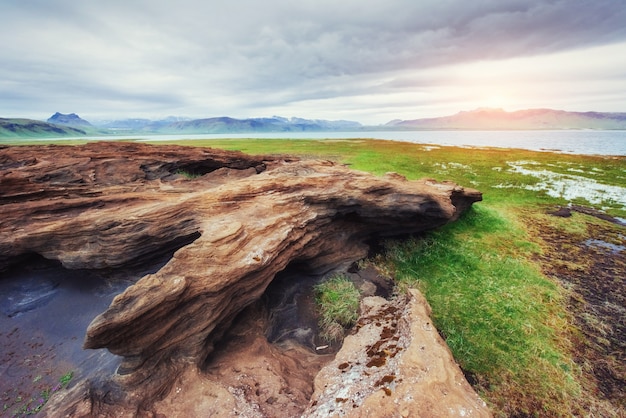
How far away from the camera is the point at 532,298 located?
47.7 feet

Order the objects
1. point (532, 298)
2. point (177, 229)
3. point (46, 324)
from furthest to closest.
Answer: point (532, 298) → point (177, 229) → point (46, 324)

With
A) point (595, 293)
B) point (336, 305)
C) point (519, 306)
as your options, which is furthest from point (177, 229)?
point (595, 293)

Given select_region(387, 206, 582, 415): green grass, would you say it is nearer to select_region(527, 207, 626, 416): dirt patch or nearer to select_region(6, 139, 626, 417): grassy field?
select_region(6, 139, 626, 417): grassy field

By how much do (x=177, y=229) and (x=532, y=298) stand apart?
16.4 metres

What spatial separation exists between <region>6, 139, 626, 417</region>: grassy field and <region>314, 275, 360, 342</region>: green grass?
120 inches

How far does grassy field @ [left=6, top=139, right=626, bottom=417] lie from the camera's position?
33.5 feet

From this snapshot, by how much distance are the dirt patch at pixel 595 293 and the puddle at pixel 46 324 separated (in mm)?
15748

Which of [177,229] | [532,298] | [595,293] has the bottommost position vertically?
[595,293]

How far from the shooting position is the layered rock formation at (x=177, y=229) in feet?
28.6

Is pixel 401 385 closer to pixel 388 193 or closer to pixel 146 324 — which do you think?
pixel 146 324

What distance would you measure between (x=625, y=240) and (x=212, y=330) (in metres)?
27.0

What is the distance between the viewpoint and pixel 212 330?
1041cm

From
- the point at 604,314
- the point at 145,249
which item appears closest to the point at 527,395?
the point at 604,314

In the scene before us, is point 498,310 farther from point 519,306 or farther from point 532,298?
point 532,298
